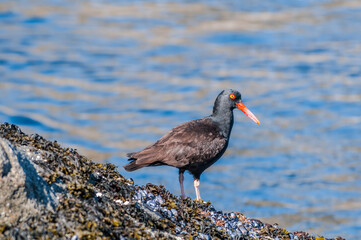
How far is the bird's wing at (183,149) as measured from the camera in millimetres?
7488

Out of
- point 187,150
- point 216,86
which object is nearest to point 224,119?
point 187,150

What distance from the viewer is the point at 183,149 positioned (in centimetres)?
755

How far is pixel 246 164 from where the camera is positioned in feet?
44.2

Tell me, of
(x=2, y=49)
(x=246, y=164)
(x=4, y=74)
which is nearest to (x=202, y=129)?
(x=246, y=164)

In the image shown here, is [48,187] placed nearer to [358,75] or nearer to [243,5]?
[358,75]

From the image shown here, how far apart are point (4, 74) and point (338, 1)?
12144mm

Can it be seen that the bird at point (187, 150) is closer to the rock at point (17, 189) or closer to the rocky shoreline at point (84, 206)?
the rocky shoreline at point (84, 206)

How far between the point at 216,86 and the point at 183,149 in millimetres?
8904

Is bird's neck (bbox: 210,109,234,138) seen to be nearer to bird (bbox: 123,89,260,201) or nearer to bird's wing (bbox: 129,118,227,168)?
bird (bbox: 123,89,260,201)

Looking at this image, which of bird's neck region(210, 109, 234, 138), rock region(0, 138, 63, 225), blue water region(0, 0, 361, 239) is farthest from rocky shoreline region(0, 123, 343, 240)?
blue water region(0, 0, 361, 239)

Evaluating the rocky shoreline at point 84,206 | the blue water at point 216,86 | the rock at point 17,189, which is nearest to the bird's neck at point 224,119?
the rocky shoreline at point 84,206

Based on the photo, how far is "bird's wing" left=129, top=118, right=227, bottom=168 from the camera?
749 cm

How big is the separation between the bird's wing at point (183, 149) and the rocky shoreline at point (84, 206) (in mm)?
1685

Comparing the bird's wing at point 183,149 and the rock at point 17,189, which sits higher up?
the bird's wing at point 183,149
